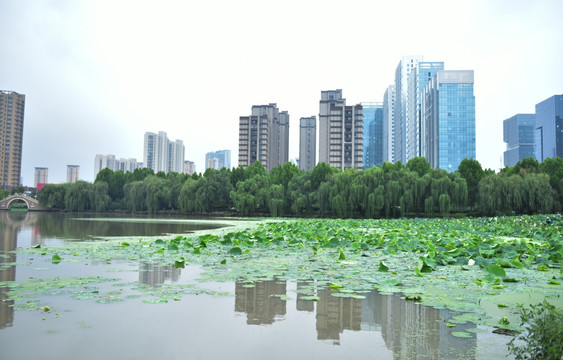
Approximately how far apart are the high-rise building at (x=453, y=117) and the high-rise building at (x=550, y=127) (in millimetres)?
54896

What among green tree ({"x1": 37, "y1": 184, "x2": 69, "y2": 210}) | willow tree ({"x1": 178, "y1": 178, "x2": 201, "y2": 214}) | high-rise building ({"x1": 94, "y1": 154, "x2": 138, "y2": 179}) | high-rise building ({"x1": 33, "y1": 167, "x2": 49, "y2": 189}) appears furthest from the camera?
high-rise building ({"x1": 33, "y1": 167, "x2": 49, "y2": 189})

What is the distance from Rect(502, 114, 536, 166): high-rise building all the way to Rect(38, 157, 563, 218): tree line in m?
136

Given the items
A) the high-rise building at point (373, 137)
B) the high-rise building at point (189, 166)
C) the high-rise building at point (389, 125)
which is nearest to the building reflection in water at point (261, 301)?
the high-rise building at point (389, 125)

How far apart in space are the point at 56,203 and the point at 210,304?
161 ft

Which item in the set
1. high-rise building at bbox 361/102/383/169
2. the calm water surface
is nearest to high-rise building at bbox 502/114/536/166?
high-rise building at bbox 361/102/383/169

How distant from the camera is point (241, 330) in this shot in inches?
99.6

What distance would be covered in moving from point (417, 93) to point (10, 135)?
107 m

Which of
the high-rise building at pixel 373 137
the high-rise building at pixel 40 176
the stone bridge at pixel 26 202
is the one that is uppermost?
the high-rise building at pixel 373 137

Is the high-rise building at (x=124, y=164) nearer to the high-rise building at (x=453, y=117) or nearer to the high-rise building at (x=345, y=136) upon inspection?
the high-rise building at (x=345, y=136)

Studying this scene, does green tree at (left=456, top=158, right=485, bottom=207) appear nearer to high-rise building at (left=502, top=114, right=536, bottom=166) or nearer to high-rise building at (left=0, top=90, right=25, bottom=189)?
high-rise building at (left=0, top=90, right=25, bottom=189)

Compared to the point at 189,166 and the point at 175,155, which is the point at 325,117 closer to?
the point at 175,155

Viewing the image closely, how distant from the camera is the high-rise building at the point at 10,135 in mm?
89500

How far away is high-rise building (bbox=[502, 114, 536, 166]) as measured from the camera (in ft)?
495

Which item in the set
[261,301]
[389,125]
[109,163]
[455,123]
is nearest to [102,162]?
[109,163]
